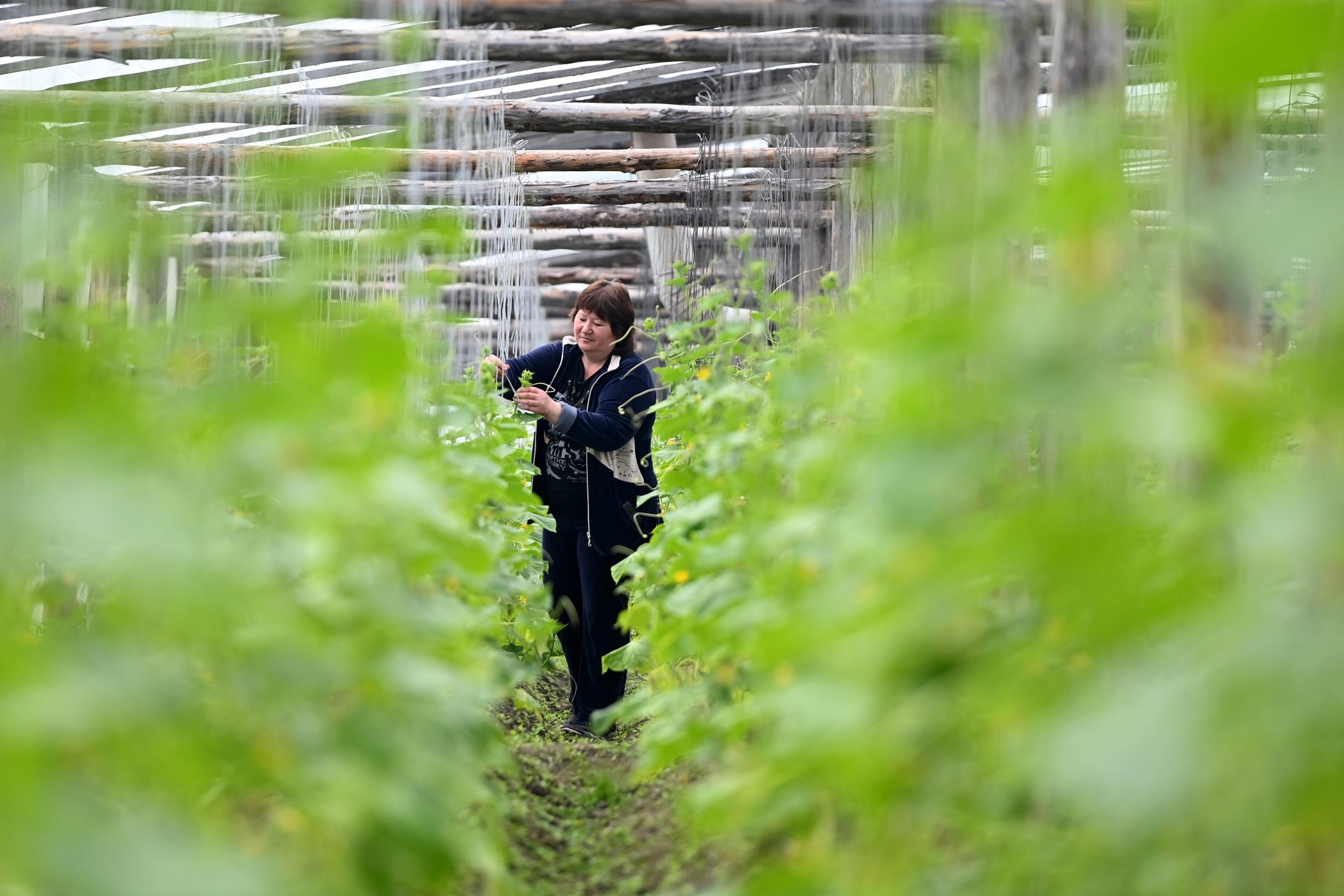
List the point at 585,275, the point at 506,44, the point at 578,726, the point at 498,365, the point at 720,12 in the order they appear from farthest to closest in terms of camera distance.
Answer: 1. the point at 585,275
2. the point at 506,44
3. the point at 578,726
4. the point at 498,365
5. the point at 720,12

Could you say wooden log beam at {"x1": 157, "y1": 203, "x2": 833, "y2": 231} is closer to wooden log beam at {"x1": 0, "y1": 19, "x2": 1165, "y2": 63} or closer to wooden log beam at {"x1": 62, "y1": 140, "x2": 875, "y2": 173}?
wooden log beam at {"x1": 62, "y1": 140, "x2": 875, "y2": 173}

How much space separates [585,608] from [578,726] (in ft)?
1.32

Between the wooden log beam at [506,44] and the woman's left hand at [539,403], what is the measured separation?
1098 mm

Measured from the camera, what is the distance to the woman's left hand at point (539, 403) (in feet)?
14.8

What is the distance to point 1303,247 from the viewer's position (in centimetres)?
90

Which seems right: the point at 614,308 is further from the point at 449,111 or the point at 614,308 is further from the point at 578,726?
the point at 578,726

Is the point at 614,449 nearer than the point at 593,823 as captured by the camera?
No

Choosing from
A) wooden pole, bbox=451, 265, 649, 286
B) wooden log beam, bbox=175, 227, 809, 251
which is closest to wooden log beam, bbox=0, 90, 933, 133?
wooden log beam, bbox=175, 227, 809, 251

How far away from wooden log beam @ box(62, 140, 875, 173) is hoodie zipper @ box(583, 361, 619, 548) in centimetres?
87

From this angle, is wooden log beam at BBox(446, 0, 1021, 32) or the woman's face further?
the woman's face

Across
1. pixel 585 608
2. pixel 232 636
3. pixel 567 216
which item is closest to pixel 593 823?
pixel 585 608

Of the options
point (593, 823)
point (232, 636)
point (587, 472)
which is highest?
point (232, 636)

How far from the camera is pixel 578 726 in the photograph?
4.59 meters

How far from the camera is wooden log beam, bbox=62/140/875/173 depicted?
429cm
